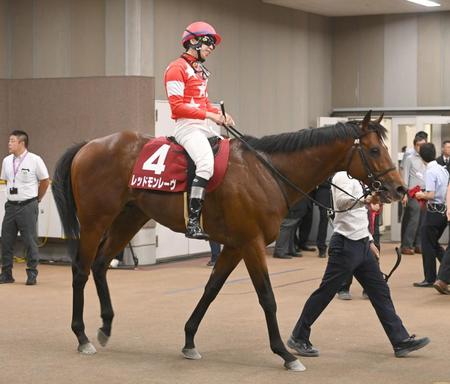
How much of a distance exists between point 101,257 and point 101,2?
20.3 ft

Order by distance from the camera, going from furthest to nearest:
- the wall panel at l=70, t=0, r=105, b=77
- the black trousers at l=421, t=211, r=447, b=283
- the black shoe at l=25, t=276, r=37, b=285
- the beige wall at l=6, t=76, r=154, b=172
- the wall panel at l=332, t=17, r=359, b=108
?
the wall panel at l=332, t=17, r=359, b=108
the wall panel at l=70, t=0, r=105, b=77
the beige wall at l=6, t=76, r=154, b=172
the black shoe at l=25, t=276, r=37, b=285
the black trousers at l=421, t=211, r=447, b=283

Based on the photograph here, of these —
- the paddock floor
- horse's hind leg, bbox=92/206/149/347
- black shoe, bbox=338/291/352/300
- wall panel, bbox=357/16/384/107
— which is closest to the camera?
the paddock floor

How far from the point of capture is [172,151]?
23.1 feet

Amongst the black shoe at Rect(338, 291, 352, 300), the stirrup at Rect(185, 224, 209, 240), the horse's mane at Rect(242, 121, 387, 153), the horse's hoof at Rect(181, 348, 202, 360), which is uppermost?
the horse's mane at Rect(242, 121, 387, 153)

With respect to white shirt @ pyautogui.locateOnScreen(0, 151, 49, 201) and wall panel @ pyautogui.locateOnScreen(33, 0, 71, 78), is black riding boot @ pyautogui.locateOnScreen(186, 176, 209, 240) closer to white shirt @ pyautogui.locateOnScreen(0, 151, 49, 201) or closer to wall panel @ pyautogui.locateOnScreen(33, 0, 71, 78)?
white shirt @ pyautogui.locateOnScreen(0, 151, 49, 201)

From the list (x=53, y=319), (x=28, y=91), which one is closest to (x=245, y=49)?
(x=28, y=91)

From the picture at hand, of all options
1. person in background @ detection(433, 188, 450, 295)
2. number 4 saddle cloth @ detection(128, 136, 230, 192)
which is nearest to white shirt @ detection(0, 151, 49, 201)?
number 4 saddle cloth @ detection(128, 136, 230, 192)

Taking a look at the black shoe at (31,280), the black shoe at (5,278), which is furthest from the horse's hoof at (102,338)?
the black shoe at (5,278)

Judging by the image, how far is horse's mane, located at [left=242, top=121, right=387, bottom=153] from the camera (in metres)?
6.82

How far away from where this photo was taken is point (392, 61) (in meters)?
16.7

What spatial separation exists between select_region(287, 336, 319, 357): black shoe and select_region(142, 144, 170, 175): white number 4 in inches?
62.7

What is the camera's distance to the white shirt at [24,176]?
36.7 feet

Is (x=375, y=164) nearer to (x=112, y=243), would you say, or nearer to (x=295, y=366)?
(x=295, y=366)

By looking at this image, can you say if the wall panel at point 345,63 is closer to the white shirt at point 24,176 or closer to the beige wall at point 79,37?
the beige wall at point 79,37
